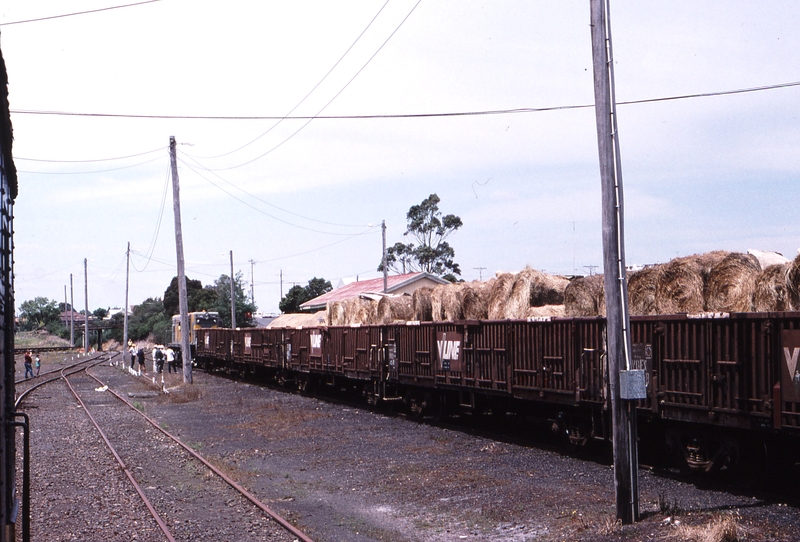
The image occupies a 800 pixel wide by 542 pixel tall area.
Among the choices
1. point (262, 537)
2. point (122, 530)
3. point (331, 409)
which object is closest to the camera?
point (262, 537)

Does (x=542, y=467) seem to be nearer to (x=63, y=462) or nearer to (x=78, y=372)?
(x=63, y=462)

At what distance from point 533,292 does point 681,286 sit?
4.74m

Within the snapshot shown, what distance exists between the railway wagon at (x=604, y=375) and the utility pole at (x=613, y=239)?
0.35 m

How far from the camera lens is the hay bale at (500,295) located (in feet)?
53.6

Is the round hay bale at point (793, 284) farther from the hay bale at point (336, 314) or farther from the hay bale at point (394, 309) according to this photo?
the hay bale at point (336, 314)

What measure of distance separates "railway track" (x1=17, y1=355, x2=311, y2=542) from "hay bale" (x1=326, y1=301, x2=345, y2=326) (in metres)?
8.19

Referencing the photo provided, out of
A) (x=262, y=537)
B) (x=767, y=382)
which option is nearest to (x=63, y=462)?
(x=262, y=537)

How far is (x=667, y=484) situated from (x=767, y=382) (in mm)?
2099

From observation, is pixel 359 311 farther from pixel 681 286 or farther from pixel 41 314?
pixel 41 314

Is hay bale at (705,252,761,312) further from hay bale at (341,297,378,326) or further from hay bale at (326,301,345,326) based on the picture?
hay bale at (326,301,345,326)

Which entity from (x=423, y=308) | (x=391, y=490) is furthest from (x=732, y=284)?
(x=423, y=308)

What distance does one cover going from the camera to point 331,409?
22219 mm

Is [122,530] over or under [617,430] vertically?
under

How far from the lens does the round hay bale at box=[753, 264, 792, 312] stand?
31.0 feet
